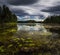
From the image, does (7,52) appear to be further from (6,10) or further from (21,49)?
(6,10)

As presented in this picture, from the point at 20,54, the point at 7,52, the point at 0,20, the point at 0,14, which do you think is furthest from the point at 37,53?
the point at 0,14

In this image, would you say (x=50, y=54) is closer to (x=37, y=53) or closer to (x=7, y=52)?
(x=37, y=53)

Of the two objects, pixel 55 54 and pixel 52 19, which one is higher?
pixel 55 54

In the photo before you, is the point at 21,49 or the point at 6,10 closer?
the point at 21,49

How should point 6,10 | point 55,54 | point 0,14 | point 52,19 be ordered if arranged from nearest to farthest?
point 55,54 → point 0,14 → point 6,10 → point 52,19

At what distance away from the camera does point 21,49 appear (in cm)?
1753

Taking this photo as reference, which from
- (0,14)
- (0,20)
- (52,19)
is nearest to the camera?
(0,20)

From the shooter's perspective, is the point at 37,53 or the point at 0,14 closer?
the point at 37,53

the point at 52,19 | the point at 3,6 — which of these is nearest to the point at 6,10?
the point at 3,6

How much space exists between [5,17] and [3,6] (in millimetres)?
9420

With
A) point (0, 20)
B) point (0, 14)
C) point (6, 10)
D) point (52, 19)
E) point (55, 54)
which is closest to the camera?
point (55, 54)

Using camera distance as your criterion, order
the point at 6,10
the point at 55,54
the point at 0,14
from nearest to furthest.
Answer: the point at 55,54, the point at 0,14, the point at 6,10

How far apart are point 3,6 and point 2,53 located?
99373 mm

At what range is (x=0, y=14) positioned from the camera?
102375 mm
